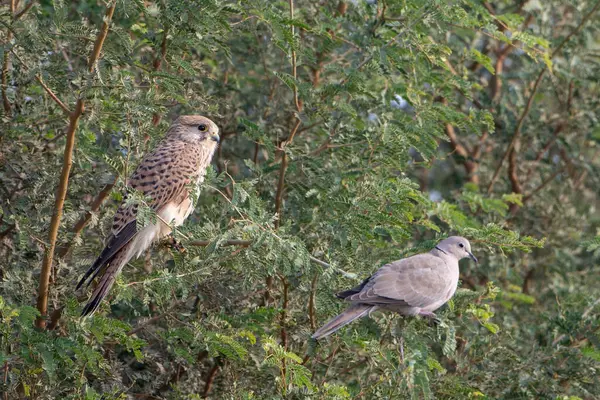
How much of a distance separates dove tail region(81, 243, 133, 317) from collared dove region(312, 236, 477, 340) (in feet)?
3.59

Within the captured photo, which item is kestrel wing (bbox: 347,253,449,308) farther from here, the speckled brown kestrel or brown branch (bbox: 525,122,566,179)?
brown branch (bbox: 525,122,566,179)

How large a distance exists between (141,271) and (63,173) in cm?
115

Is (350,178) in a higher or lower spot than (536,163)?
higher

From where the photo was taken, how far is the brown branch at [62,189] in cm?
466

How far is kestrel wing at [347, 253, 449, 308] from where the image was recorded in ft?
15.2

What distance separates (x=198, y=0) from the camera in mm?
4855

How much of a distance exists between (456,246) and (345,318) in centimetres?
92

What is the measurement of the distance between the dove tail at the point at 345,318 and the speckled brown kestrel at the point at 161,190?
98 cm

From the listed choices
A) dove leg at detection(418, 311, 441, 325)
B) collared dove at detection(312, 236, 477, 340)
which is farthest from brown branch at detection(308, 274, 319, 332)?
dove leg at detection(418, 311, 441, 325)

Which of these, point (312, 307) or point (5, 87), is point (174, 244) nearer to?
point (312, 307)

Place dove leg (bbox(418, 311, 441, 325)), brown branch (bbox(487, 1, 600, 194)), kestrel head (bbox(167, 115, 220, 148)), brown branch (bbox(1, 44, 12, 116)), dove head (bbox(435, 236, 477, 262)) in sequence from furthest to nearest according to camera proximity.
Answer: brown branch (bbox(487, 1, 600, 194)), kestrel head (bbox(167, 115, 220, 148)), brown branch (bbox(1, 44, 12, 116)), dove head (bbox(435, 236, 477, 262)), dove leg (bbox(418, 311, 441, 325))

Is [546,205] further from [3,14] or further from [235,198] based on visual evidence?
[3,14]

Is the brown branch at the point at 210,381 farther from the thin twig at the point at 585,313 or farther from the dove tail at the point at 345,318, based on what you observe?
the thin twig at the point at 585,313

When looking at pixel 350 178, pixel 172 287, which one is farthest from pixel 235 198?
pixel 350 178
